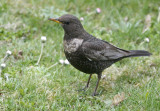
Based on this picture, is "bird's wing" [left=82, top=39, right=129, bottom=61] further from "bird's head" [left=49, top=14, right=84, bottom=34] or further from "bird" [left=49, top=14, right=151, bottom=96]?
"bird's head" [left=49, top=14, right=84, bottom=34]

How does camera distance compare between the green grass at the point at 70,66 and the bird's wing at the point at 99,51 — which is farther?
the bird's wing at the point at 99,51

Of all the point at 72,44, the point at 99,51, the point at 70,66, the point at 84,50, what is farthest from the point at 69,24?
the point at 70,66

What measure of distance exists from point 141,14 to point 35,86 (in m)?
3.76

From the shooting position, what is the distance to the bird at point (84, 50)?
13.9ft

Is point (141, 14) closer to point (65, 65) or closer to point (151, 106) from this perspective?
point (65, 65)

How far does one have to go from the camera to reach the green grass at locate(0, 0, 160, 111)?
3.97 metres

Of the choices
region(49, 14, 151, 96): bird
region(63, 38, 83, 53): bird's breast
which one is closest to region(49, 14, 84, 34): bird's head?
region(49, 14, 151, 96): bird

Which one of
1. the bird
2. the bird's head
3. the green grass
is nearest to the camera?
the green grass

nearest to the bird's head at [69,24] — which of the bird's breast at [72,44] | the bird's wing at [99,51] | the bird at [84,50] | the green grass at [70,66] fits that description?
the bird at [84,50]

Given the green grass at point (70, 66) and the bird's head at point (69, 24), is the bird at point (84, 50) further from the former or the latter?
the green grass at point (70, 66)

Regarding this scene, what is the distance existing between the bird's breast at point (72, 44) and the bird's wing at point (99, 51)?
0.08 meters

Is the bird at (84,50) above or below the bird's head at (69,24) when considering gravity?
below

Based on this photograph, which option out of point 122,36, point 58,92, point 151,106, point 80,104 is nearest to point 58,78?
point 58,92

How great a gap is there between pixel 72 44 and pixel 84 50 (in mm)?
210
